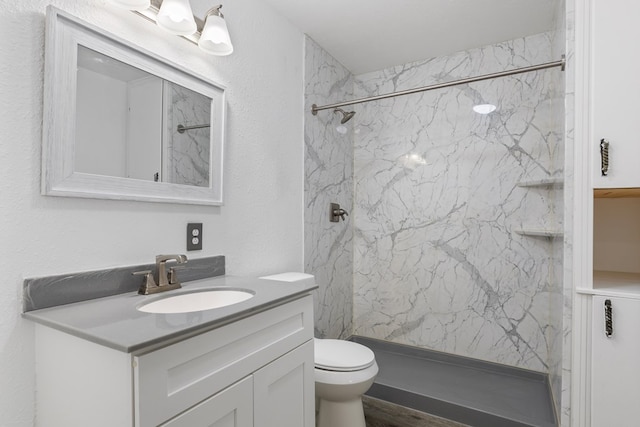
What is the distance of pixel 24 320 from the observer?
0.98 m

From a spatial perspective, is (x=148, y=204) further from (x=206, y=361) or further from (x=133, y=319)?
(x=206, y=361)

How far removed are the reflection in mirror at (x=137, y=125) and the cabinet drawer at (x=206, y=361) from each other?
0.72 metres

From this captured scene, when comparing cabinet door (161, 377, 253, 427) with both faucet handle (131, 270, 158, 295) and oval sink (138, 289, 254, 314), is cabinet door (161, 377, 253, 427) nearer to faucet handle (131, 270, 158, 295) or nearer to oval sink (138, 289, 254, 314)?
oval sink (138, 289, 254, 314)

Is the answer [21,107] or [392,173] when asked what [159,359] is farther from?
[392,173]

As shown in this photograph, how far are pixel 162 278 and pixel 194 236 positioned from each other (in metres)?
0.27

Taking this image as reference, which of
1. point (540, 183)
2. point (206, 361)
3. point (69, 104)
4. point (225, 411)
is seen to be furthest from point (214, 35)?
point (540, 183)

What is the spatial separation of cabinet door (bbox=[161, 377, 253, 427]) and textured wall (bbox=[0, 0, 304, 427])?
56 centimetres

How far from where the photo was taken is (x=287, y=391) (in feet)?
3.96

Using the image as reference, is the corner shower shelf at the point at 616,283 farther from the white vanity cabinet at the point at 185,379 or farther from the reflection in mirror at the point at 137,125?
Answer: the reflection in mirror at the point at 137,125

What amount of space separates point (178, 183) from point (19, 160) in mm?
534

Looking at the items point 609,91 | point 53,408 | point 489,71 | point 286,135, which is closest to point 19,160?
point 53,408

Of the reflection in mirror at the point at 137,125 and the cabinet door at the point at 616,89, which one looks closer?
the reflection in mirror at the point at 137,125

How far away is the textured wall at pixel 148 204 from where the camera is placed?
3.15 ft

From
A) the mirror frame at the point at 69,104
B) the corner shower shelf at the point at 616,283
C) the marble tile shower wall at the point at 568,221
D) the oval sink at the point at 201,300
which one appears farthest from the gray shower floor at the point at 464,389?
the mirror frame at the point at 69,104
